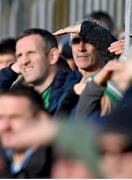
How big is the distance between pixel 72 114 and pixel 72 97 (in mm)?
367

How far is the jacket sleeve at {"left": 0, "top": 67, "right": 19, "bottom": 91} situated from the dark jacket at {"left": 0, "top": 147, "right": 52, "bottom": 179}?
253cm

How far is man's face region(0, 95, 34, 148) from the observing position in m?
4.05

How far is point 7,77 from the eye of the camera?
23.6 ft

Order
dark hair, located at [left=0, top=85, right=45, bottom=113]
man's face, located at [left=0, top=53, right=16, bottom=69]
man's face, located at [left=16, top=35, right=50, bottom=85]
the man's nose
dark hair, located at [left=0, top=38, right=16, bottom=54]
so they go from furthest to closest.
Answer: dark hair, located at [left=0, top=38, right=16, bottom=54]
man's face, located at [left=0, top=53, right=16, bottom=69]
the man's nose
man's face, located at [left=16, top=35, right=50, bottom=85]
dark hair, located at [left=0, top=85, right=45, bottom=113]

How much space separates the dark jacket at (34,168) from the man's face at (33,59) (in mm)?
2044

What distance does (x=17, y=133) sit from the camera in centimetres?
323

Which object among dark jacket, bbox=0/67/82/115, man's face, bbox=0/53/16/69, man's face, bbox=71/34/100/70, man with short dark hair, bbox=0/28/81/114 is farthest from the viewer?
man's face, bbox=0/53/16/69

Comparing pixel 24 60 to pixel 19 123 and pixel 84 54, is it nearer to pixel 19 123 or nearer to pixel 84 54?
pixel 84 54

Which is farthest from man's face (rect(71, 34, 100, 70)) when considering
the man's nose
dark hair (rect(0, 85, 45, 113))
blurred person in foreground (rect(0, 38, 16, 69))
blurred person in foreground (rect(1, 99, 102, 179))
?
blurred person in foreground (rect(1, 99, 102, 179))

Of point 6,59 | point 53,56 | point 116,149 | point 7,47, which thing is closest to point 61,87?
point 53,56

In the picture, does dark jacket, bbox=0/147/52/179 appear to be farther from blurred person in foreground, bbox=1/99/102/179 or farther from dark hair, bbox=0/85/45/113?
blurred person in foreground, bbox=1/99/102/179

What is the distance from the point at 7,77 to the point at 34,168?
281cm

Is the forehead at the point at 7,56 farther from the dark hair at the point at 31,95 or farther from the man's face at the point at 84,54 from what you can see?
the dark hair at the point at 31,95

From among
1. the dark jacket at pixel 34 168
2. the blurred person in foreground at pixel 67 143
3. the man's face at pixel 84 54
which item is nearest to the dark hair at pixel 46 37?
the man's face at pixel 84 54
